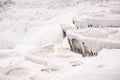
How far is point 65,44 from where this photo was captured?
5676mm

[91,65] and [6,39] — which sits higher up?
[91,65]

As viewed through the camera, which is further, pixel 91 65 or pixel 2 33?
pixel 2 33

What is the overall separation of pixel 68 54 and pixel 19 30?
5505mm

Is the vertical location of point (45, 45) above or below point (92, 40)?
below

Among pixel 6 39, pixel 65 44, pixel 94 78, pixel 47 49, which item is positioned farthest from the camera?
pixel 6 39

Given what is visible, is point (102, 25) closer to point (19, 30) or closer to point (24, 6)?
point (19, 30)

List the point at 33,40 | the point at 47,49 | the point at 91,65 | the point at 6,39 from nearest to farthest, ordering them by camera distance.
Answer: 1. the point at 91,65
2. the point at 47,49
3. the point at 33,40
4. the point at 6,39

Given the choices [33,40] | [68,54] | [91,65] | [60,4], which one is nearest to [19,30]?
[33,40]

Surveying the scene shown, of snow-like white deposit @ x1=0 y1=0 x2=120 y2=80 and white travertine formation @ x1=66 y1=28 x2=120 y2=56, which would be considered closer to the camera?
snow-like white deposit @ x1=0 y1=0 x2=120 y2=80

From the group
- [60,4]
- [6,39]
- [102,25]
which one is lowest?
[6,39]

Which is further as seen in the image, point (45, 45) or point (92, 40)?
point (45, 45)

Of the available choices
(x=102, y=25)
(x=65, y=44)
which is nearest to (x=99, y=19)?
(x=102, y=25)

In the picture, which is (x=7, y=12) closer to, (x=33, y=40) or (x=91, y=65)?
(x=33, y=40)

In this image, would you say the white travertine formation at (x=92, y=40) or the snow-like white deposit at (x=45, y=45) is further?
the white travertine formation at (x=92, y=40)
